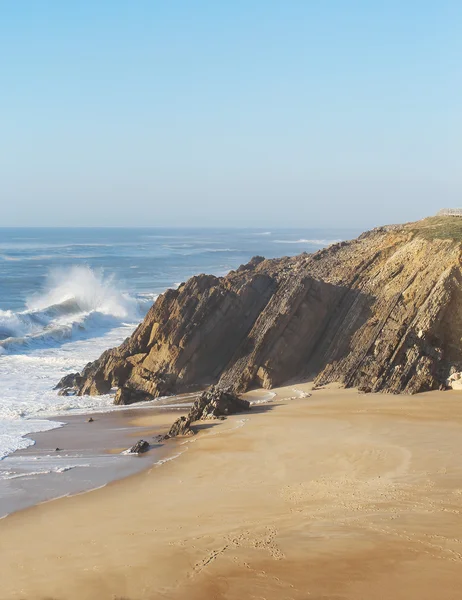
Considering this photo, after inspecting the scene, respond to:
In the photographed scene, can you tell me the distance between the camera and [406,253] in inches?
969

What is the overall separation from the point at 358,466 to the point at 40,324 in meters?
32.2

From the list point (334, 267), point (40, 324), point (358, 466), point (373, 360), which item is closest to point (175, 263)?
point (40, 324)

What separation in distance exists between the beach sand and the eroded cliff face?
4270 millimetres

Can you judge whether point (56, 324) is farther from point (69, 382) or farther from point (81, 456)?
point (81, 456)

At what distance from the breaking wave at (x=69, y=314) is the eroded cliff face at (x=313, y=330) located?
12.3m

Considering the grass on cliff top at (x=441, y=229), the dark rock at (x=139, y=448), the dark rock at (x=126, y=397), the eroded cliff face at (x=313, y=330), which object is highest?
the grass on cliff top at (x=441, y=229)

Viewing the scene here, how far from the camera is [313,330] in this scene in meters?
23.9

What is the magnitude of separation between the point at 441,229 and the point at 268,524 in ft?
55.2


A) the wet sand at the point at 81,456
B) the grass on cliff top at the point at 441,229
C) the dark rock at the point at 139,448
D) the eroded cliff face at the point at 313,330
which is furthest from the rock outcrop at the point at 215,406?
the grass on cliff top at the point at 441,229

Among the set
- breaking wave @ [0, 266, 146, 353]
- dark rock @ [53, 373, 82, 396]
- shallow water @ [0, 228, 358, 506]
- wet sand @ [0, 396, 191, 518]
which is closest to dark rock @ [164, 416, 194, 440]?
wet sand @ [0, 396, 191, 518]

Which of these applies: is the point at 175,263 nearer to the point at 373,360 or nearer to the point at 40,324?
the point at 40,324

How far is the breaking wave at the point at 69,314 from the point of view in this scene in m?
38.2

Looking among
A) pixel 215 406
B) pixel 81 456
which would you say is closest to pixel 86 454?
pixel 81 456

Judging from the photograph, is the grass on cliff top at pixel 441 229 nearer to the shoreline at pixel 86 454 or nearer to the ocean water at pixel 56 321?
the shoreline at pixel 86 454
